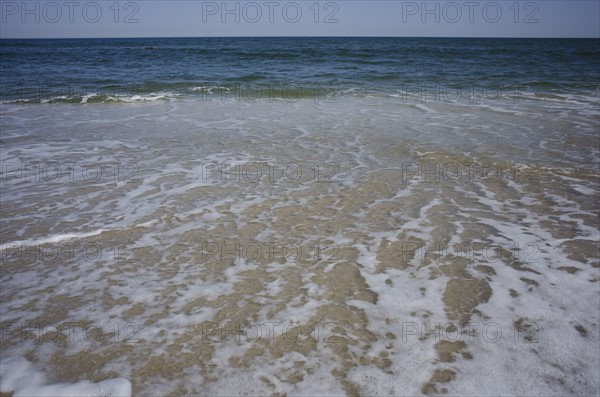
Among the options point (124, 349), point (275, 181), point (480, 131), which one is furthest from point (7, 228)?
point (480, 131)

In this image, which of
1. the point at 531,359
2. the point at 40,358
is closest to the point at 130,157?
the point at 40,358

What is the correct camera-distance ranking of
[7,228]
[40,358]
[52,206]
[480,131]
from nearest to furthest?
1. [40,358]
2. [7,228]
3. [52,206]
4. [480,131]

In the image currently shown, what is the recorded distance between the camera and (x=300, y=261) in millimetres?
3105

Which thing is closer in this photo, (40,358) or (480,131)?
(40,358)

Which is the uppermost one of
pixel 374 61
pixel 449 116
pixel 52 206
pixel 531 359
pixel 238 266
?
pixel 374 61

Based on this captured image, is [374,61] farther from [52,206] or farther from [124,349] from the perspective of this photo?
[124,349]

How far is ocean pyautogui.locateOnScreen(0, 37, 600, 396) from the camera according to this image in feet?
6.89

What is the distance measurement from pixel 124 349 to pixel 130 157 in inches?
166

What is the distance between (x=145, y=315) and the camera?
2.48 meters

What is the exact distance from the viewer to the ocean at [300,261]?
6.89 feet

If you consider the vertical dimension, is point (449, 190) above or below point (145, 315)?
above

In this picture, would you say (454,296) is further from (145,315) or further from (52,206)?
(52,206)

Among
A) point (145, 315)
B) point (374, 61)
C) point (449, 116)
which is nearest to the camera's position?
point (145, 315)

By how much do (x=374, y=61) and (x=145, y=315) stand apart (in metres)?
22.7
